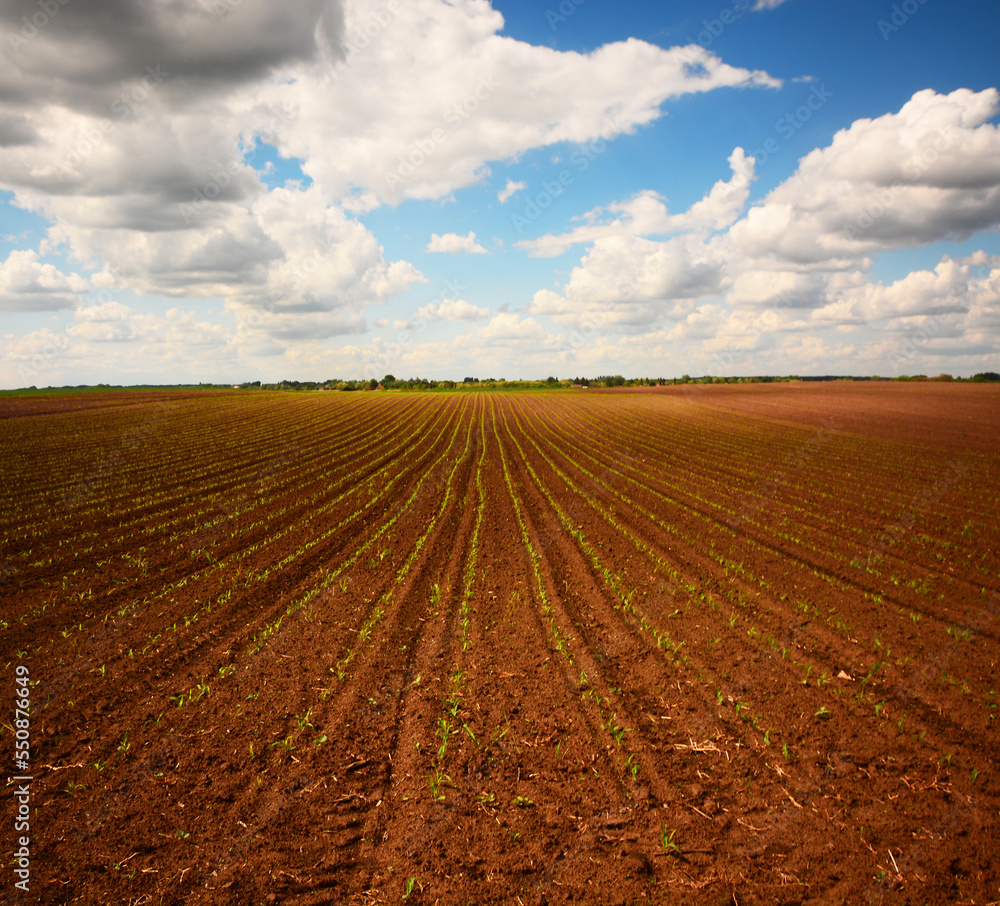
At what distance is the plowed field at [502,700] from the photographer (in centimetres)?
414

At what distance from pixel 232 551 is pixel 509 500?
317 inches

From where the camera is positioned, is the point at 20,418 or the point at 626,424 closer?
the point at 626,424

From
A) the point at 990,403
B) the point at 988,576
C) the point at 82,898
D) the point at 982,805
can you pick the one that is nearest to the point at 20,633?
the point at 82,898

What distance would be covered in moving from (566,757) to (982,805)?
12.9 feet

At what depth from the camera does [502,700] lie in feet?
20.7

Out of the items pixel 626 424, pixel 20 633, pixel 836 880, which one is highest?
pixel 626 424

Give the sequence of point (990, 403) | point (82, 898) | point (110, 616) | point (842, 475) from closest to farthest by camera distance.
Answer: point (82, 898), point (110, 616), point (842, 475), point (990, 403)

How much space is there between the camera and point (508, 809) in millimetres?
4715

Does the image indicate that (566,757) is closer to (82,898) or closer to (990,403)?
(82,898)

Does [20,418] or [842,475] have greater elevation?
[20,418]

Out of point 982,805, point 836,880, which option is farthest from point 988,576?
point 836,880

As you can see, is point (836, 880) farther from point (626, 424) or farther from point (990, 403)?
point (990, 403)

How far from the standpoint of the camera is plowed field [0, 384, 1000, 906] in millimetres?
4145

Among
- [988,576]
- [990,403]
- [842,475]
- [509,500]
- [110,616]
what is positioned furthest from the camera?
[990,403]
